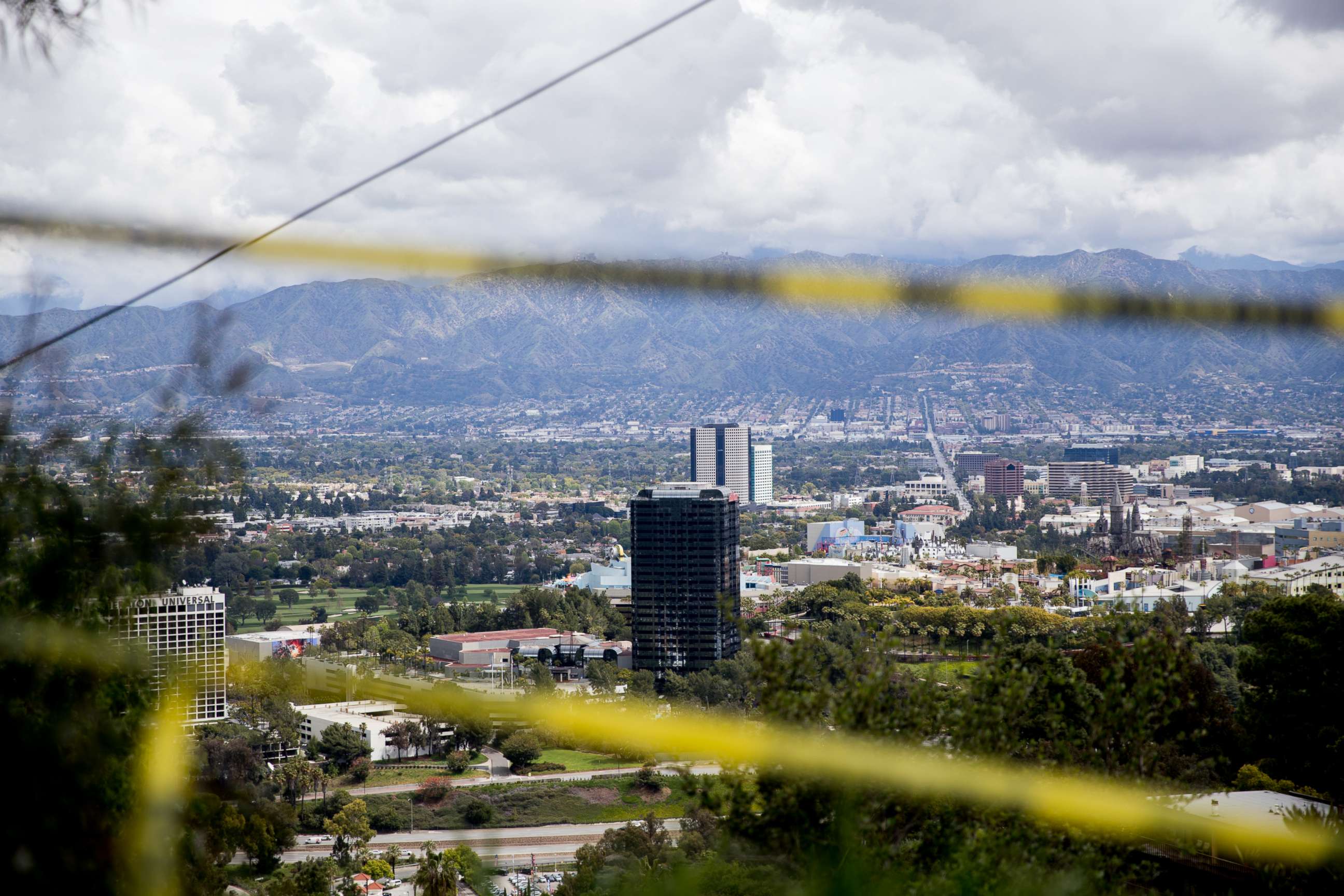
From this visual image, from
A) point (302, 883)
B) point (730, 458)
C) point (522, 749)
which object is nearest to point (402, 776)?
point (522, 749)

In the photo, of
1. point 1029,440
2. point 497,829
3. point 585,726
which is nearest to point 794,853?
point 585,726

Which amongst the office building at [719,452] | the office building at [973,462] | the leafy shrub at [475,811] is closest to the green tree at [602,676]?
the leafy shrub at [475,811]

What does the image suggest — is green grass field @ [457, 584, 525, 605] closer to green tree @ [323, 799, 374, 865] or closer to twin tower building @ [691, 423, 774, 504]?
twin tower building @ [691, 423, 774, 504]

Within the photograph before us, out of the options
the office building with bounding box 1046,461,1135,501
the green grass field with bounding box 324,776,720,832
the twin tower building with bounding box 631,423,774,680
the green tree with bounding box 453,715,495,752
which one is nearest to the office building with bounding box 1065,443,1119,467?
the office building with bounding box 1046,461,1135,501

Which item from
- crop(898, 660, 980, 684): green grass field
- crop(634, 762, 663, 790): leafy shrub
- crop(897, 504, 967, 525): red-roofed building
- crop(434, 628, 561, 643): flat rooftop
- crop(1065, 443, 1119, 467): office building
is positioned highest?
crop(1065, 443, 1119, 467): office building

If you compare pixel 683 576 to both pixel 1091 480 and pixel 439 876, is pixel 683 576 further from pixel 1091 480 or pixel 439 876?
pixel 1091 480

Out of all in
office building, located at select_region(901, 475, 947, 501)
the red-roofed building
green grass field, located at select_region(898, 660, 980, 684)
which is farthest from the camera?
the red-roofed building

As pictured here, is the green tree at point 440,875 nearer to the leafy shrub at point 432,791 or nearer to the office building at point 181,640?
the office building at point 181,640
